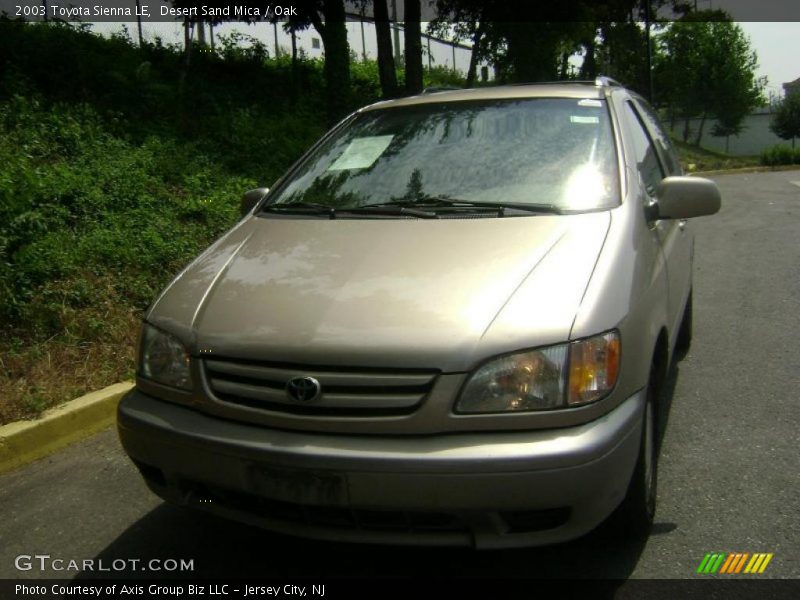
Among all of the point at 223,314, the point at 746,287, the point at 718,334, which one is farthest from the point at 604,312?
the point at 746,287

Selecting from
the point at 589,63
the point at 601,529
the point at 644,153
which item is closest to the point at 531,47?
the point at 589,63

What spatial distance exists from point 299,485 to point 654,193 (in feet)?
7.22

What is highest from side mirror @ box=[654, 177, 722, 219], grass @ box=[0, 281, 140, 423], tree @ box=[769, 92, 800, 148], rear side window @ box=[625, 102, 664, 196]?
rear side window @ box=[625, 102, 664, 196]

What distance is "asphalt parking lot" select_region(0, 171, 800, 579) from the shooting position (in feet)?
9.57

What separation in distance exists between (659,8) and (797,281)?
108 ft

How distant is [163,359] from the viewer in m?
2.81

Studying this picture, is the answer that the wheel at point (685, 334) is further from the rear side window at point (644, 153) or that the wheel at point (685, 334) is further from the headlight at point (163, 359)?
the headlight at point (163, 359)

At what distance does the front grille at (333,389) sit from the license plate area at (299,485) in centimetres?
19

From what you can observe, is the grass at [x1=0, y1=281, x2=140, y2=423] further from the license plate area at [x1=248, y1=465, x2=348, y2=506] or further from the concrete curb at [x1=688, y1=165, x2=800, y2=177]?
the concrete curb at [x1=688, y1=165, x2=800, y2=177]

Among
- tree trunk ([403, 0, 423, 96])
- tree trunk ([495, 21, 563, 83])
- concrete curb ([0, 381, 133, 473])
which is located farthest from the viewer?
tree trunk ([495, 21, 563, 83])

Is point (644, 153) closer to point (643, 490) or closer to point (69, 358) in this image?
point (643, 490)

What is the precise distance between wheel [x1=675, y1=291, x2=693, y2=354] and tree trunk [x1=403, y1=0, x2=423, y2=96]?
10.8m

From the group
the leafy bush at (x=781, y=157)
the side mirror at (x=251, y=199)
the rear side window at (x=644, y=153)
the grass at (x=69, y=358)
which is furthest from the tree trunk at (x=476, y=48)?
the side mirror at (x=251, y=199)

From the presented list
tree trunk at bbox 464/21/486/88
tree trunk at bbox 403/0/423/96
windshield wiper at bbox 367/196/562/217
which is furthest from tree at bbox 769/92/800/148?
windshield wiper at bbox 367/196/562/217
